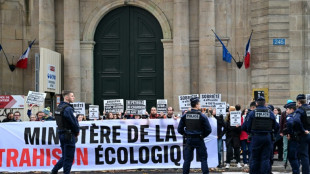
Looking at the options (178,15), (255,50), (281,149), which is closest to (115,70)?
(178,15)

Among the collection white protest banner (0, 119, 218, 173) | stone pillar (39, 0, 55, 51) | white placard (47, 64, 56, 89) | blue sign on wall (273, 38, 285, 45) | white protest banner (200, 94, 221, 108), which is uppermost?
stone pillar (39, 0, 55, 51)

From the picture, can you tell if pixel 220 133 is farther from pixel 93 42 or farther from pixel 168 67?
pixel 93 42

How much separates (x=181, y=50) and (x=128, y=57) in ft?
8.44

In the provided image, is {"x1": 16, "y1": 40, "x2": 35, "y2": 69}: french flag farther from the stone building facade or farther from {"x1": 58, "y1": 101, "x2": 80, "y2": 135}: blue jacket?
{"x1": 58, "y1": 101, "x2": 80, "y2": 135}: blue jacket

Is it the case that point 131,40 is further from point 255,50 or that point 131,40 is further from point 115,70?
point 255,50

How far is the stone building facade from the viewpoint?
25953 millimetres

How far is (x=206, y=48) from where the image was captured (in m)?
26.0

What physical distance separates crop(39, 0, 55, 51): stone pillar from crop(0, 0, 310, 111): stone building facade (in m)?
0.04

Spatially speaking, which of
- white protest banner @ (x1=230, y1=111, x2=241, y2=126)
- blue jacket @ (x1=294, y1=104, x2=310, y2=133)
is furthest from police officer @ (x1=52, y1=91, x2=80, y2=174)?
white protest banner @ (x1=230, y1=111, x2=241, y2=126)

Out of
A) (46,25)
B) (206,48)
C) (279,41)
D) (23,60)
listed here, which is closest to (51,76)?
(23,60)

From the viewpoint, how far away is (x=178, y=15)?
26297 millimetres


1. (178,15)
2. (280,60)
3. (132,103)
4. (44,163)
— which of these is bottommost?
(44,163)

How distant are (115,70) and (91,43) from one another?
1.56m

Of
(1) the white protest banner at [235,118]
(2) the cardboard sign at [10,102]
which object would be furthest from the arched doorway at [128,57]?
(1) the white protest banner at [235,118]
